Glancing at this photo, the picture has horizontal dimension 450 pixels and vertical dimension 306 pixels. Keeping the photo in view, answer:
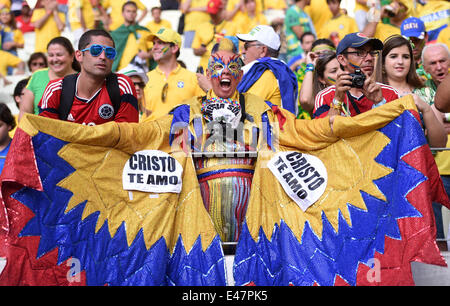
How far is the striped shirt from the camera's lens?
639 cm

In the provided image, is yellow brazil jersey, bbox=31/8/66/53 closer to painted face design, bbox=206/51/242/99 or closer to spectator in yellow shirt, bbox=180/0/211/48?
spectator in yellow shirt, bbox=180/0/211/48

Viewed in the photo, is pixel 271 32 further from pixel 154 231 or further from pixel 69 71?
pixel 154 231

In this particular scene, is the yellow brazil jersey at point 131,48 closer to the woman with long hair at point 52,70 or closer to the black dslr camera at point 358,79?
the woman with long hair at point 52,70

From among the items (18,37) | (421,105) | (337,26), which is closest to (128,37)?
(18,37)

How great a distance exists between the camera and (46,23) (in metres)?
11.8

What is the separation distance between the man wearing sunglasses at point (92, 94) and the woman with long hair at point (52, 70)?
1.54m

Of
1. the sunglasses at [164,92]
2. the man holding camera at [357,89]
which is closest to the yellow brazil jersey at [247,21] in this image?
the sunglasses at [164,92]

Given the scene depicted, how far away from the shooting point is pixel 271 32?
320 inches

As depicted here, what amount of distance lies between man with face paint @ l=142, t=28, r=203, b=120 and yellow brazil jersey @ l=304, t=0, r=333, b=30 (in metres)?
3.57

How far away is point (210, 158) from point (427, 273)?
6.75ft

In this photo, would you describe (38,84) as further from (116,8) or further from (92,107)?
(116,8)

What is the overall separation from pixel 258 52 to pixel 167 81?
1.17m

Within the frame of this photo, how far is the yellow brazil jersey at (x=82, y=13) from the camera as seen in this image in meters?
11.0
